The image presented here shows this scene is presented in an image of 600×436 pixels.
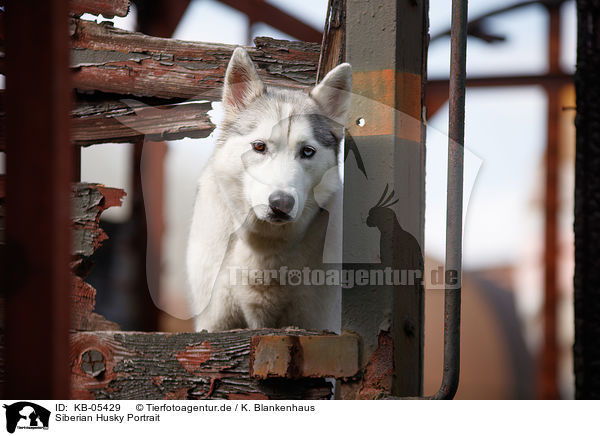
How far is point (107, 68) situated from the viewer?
1962 mm

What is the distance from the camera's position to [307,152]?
2.04 m

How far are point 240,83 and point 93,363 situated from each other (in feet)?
3.83

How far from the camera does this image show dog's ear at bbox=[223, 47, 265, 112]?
1.85 meters

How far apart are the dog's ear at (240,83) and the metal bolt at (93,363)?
3.45 ft

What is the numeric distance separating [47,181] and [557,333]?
5.02 m

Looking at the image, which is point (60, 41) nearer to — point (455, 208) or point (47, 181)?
point (47, 181)

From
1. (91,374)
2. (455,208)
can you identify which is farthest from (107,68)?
(455,208)

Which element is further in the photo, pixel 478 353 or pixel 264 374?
pixel 478 353

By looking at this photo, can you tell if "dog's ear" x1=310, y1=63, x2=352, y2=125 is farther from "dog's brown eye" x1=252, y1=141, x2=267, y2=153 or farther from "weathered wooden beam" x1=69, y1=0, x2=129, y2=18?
"weathered wooden beam" x1=69, y1=0, x2=129, y2=18

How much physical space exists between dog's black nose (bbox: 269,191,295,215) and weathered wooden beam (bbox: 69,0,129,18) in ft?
3.22

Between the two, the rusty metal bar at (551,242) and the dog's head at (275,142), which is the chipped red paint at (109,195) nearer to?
the dog's head at (275,142)

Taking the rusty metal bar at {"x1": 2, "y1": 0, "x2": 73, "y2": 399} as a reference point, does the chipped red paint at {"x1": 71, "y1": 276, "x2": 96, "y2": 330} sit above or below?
below
